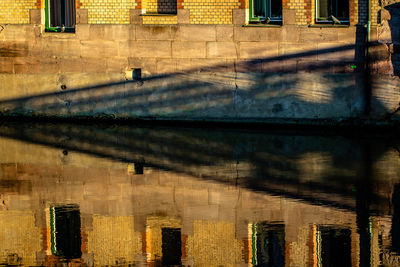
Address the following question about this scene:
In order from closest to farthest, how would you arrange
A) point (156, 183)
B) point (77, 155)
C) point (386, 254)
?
point (386, 254), point (156, 183), point (77, 155)

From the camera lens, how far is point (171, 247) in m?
6.82

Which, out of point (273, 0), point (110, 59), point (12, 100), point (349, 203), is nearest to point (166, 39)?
point (110, 59)

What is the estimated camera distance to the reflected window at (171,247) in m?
6.55

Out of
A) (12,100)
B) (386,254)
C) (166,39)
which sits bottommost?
(386,254)

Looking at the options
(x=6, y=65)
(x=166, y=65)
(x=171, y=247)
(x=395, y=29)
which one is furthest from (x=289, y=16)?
(x=171, y=247)

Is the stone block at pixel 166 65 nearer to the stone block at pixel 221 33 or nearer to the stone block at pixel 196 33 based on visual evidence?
the stone block at pixel 196 33

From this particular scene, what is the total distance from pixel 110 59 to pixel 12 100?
2.46 m

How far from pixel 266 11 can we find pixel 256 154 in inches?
231

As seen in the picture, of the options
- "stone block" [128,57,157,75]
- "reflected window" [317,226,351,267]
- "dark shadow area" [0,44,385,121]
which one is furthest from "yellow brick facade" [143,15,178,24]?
"reflected window" [317,226,351,267]

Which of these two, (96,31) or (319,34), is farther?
(96,31)

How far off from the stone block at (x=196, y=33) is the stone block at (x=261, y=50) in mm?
780

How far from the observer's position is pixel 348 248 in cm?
668

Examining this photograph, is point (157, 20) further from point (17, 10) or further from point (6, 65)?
point (6, 65)

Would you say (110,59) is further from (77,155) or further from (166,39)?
(77,155)
